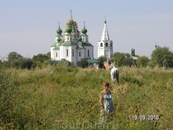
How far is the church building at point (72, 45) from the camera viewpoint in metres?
78.9

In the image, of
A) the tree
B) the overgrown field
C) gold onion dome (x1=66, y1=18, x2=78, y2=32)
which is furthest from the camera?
gold onion dome (x1=66, y1=18, x2=78, y2=32)

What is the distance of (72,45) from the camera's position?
3095 inches

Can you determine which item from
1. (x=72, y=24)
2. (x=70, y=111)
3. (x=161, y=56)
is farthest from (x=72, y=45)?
(x=70, y=111)

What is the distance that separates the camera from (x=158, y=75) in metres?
14.6

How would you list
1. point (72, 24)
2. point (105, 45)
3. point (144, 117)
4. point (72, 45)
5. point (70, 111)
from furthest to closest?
1. point (105, 45)
2. point (72, 24)
3. point (72, 45)
4. point (70, 111)
5. point (144, 117)

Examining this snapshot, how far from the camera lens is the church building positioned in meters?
78.9

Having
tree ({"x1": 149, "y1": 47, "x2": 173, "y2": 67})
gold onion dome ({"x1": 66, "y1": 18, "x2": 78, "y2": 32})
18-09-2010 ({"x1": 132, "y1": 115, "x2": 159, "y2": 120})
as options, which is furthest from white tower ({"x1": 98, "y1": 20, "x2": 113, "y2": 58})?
18-09-2010 ({"x1": 132, "y1": 115, "x2": 159, "y2": 120})

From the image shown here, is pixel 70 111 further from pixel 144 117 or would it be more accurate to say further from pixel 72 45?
pixel 72 45

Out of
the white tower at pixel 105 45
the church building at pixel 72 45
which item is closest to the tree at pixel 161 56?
the church building at pixel 72 45

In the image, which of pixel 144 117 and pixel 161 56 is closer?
pixel 144 117

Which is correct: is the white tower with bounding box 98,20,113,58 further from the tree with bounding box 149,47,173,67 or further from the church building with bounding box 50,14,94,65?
the tree with bounding box 149,47,173,67

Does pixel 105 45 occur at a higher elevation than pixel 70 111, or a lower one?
higher

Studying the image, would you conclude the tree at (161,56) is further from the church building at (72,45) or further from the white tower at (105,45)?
the white tower at (105,45)

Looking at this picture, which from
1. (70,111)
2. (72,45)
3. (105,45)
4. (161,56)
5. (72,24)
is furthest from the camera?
(105,45)
